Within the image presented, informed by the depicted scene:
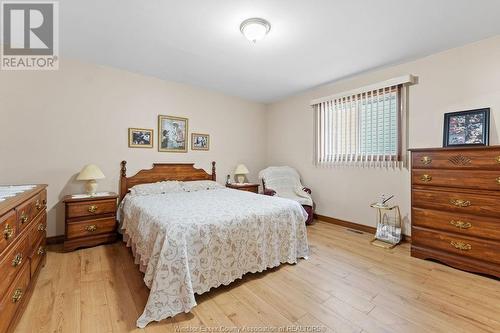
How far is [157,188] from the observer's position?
3.35 meters

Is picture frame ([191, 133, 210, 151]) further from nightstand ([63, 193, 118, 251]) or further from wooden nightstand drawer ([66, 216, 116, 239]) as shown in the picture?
wooden nightstand drawer ([66, 216, 116, 239])

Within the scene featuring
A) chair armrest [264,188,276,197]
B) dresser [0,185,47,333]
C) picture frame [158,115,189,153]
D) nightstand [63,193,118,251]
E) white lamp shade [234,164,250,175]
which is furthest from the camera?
white lamp shade [234,164,250,175]

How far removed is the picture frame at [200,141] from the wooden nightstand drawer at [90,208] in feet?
5.38

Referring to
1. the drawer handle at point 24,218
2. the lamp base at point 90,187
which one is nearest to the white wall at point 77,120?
the lamp base at point 90,187

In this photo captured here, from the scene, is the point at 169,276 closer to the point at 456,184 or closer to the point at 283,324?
the point at 283,324

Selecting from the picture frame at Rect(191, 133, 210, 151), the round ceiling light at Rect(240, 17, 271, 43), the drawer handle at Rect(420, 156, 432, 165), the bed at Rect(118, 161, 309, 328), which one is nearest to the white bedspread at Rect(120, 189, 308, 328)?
the bed at Rect(118, 161, 309, 328)

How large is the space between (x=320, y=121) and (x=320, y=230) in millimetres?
1938

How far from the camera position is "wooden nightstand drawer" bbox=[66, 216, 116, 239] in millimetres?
2703

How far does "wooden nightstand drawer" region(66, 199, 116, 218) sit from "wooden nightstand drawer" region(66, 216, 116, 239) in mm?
98

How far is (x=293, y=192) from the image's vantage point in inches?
165

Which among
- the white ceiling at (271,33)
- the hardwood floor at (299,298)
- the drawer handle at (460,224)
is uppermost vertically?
the white ceiling at (271,33)

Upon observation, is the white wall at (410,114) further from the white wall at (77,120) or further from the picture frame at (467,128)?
the white wall at (77,120)

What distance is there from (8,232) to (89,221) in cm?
166

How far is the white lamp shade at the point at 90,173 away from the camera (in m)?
2.86
